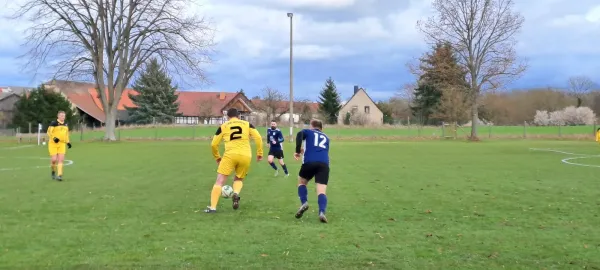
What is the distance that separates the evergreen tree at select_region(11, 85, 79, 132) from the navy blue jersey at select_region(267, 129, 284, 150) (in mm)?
53671

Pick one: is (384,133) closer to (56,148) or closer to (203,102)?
(203,102)

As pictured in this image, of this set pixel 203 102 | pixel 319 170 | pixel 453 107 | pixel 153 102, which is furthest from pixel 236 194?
pixel 203 102

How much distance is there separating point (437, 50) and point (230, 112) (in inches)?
1895

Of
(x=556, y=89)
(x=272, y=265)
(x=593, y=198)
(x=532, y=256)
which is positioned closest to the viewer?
(x=272, y=265)

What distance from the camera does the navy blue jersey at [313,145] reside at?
29.8ft

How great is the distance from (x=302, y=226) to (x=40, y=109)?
215 ft

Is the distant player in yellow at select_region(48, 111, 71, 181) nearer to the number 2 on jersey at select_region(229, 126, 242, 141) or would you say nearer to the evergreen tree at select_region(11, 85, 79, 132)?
the number 2 on jersey at select_region(229, 126, 242, 141)

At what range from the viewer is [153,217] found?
909 cm

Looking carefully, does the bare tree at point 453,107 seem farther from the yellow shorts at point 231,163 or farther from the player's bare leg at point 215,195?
the player's bare leg at point 215,195

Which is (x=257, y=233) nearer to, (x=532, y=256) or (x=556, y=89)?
(x=532, y=256)

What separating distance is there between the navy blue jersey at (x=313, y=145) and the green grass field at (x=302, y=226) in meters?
1.02

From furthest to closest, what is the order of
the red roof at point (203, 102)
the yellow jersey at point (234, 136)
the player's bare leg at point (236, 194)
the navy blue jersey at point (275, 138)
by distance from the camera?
the red roof at point (203, 102) → the navy blue jersey at point (275, 138) → the player's bare leg at point (236, 194) → the yellow jersey at point (234, 136)

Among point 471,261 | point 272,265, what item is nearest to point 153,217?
point 272,265

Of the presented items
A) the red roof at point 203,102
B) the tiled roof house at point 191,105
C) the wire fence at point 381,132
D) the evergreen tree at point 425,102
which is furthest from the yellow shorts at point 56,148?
the red roof at point 203,102
